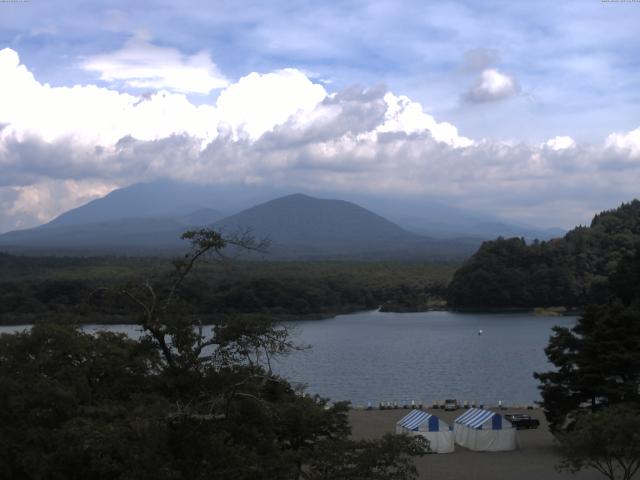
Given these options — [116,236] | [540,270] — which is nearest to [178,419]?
[540,270]

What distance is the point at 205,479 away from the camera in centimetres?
653

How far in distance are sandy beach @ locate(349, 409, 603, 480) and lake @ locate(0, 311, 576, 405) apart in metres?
4.94

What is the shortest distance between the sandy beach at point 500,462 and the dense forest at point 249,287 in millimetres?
19175

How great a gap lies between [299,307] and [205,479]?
44.5 metres

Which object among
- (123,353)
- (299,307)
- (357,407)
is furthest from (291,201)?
(123,353)

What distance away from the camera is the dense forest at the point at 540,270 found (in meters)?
55.2

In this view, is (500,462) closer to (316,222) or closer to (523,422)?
(523,422)

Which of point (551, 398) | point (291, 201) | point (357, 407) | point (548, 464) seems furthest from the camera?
point (291, 201)

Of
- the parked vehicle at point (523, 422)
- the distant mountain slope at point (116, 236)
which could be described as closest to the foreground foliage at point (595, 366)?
the parked vehicle at point (523, 422)

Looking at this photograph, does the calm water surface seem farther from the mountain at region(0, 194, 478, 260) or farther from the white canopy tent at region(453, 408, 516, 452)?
the mountain at region(0, 194, 478, 260)

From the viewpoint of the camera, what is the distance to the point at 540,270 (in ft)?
184

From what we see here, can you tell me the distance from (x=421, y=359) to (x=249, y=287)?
17.8 m

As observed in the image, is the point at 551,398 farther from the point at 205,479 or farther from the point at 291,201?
the point at 291,201

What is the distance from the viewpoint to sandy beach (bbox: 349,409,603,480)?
13273 millimetres
